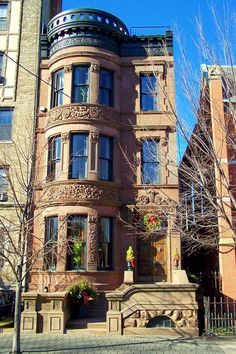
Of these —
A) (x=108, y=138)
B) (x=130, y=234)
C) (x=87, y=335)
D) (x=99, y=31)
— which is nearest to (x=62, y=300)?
(x=87, y=335)

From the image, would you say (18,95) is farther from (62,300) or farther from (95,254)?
(62,300)

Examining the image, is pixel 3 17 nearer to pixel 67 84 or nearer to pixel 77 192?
pixel 67 84

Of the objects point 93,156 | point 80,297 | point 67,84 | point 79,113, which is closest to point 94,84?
point 67,84

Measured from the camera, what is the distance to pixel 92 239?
16.5m

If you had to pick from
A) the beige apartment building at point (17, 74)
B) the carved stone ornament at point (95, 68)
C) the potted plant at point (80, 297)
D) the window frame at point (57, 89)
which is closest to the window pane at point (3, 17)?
the beige apartment building at point (17, 74)

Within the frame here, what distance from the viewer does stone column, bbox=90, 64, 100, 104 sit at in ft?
59.1

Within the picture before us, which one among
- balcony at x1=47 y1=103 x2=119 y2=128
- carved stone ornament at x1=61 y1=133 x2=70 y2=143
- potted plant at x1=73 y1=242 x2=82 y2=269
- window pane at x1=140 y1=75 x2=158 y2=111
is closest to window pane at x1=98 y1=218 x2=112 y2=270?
potted plant at x1=73 y1=242 x2=82 y2=269

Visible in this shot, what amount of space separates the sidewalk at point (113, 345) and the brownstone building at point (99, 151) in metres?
3.81

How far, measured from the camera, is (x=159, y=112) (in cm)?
1898

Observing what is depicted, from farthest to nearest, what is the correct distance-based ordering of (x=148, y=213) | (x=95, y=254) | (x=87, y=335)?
(x=148, y=213), (x=95, y=254), (x=87, y=335)

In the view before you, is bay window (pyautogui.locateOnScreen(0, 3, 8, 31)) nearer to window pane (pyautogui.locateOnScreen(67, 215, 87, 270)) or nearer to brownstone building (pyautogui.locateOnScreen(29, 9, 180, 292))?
brownstone building (pyautogui.locateOnScreen(29, 9, 180, 292))

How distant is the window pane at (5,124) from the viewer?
19562mm

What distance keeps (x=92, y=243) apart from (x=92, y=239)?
0.17 m

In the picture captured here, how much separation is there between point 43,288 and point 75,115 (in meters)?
7.65
